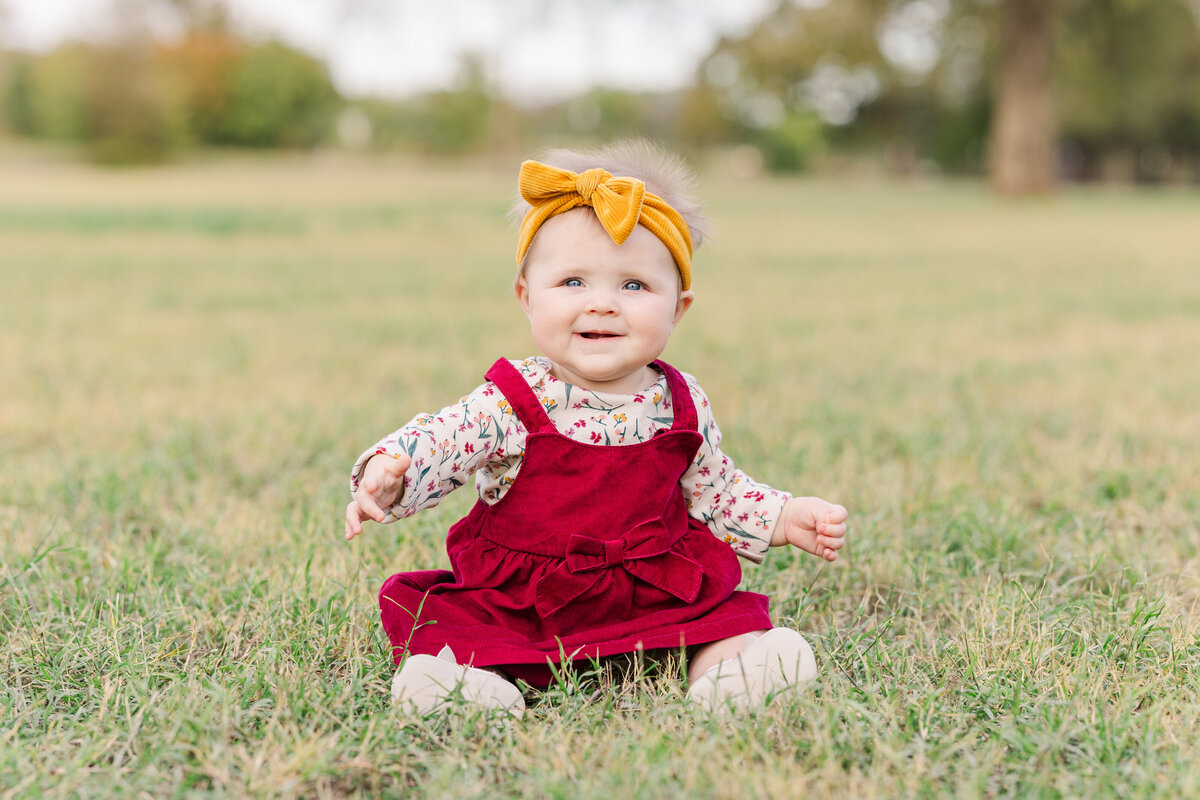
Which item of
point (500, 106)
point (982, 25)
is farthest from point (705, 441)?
point (500, 106)

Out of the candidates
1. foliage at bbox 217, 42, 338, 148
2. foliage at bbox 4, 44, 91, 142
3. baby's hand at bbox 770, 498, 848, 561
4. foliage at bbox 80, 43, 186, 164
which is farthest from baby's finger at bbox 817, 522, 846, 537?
foliage at bbox 217, 42, 338, 148

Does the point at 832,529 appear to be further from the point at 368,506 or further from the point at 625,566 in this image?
the point at 368,506

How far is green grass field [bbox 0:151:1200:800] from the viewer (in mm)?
1670

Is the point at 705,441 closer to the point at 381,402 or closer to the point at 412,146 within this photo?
the point at 381,402

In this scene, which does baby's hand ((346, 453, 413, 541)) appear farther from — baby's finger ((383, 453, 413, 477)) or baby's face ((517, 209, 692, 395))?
baby's face ((517, 209, 692, 395))

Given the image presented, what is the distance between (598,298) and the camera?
208 centimetres

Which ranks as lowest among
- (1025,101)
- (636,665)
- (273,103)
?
(636,665)

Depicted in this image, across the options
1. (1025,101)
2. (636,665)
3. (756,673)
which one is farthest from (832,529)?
(1025,101)

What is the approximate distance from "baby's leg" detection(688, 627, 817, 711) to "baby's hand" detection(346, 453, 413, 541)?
0.63 metres

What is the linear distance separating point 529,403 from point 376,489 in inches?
13.9

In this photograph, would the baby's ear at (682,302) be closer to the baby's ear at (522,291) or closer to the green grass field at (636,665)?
the baby's ear at (522,291)

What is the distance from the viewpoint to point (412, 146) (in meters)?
48.3

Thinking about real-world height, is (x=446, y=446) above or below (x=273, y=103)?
below

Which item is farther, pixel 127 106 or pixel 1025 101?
pixel 127 106
